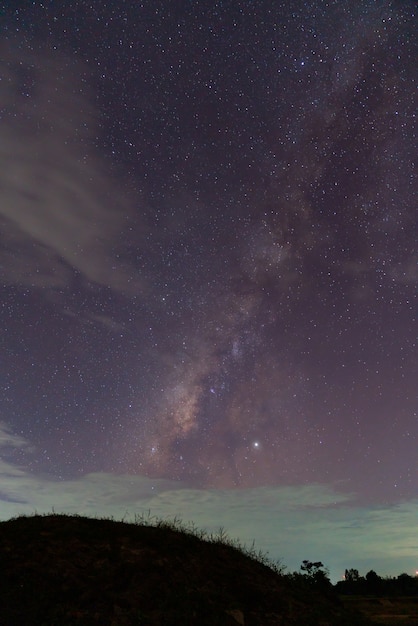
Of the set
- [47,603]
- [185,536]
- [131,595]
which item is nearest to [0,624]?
[47,603]

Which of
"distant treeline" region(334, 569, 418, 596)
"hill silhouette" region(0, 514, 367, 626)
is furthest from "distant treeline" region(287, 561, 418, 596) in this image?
"hill silhouette" region(0, 514, 367, 626)

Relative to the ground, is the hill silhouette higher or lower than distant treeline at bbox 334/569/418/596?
lower

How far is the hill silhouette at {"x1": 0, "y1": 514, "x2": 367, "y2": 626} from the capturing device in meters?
9.43

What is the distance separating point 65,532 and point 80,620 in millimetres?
4245

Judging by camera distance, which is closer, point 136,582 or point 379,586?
point 136,582

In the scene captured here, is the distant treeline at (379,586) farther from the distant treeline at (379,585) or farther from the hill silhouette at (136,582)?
the hill silhouette at (136,582)

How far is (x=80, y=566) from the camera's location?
433 inches

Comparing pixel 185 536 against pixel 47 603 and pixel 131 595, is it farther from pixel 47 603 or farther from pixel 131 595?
pixel 47 603

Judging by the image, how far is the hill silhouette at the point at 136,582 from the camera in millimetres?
9430

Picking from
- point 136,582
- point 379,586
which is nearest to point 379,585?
point 379,586

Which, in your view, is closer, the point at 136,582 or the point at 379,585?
the point at 136,582

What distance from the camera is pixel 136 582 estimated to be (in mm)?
10547

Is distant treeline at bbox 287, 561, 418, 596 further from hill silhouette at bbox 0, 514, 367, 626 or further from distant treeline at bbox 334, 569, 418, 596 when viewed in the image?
hill silhouette at bbox 0, 514, 367, 626

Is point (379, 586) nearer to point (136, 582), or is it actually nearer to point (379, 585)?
point (379, 585)
